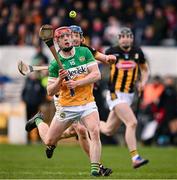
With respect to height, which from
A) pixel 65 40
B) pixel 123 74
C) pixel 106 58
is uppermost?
pixel 65 40

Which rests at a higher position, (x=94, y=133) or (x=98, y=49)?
(x=94, y=133)

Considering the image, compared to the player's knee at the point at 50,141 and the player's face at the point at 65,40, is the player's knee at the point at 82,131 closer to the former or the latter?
the player's knee at the point at 50,141

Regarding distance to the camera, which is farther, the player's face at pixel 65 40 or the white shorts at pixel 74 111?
the white shorts at pixel 74 111

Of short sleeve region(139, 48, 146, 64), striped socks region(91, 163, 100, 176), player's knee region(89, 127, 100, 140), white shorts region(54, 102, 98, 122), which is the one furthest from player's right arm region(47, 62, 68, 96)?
short sleeve region(139, 48, 146, 64)

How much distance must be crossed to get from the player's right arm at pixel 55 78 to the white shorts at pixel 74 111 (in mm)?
430

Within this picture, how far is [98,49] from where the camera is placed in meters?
28.0

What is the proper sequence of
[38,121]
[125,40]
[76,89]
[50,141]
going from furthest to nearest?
1. [125,40]
2. [38,121]
3. [50,141]
4. [76,89]

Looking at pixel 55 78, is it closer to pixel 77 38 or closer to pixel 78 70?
pixel 78 70

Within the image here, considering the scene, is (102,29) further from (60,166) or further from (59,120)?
(59,120)

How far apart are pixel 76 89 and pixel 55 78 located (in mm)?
385

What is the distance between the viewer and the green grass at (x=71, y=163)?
1519cm

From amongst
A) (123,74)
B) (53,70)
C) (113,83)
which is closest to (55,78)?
(53,70)

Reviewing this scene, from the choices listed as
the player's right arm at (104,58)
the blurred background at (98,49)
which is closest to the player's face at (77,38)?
the player's right arm at (104,58)

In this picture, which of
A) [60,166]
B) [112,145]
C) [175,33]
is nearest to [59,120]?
[60,166]
